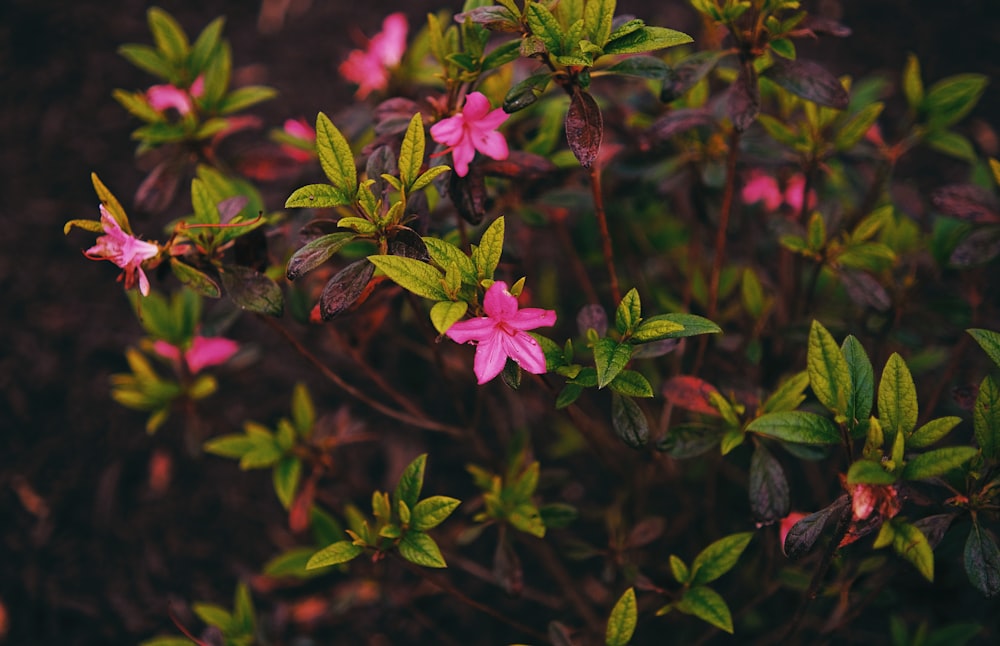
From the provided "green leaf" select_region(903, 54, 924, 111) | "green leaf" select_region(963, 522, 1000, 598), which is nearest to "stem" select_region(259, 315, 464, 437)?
"green leaf" select_region(963, 522, 1000, 598)

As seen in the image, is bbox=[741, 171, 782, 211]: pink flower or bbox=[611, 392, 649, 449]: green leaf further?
A: bbox=[741, 171, 782, 211]: pink flower

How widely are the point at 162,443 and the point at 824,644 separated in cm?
206

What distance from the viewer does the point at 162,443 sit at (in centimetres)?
276

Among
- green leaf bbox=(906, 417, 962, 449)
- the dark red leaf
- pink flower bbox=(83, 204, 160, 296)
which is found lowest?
green leaf bbox=(906, 417, 962, 449)

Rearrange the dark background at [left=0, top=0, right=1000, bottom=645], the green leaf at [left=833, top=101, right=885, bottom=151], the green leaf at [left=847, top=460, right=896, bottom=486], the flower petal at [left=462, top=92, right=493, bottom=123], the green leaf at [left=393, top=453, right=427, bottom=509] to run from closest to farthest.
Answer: the green leaf at [left=847, top=460, right=896, bottom=486], the flower petal at [left=462, top=92, right=493, bottom=123], the green leaf at [left=393, top=453, right=427, bottom=509], the green leaf at [left=833, top=101, right=885, bottom=151], the dark background at [left=0, top=0, right=1000, bottom=645]

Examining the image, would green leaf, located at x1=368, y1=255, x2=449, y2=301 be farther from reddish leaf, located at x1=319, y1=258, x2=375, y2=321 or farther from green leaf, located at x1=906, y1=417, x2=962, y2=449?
green leaf, located at x1=906, y1=417, x2=962, y2=449

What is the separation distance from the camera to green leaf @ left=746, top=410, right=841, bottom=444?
1312 mm

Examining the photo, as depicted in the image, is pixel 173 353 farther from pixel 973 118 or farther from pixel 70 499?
pixel 973 118

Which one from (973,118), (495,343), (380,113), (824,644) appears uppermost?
(380,113)

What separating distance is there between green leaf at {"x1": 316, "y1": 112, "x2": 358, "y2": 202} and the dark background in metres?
1.61

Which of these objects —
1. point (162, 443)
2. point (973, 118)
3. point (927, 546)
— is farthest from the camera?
point (973, 118)

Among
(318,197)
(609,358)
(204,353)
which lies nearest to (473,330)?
(609,358)

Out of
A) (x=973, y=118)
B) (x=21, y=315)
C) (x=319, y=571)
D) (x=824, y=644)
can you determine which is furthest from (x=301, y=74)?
(x=824, y=644)

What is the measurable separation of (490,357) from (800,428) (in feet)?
A: 1.66
